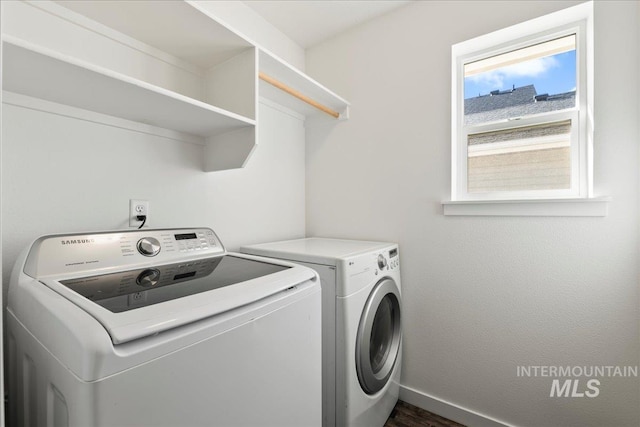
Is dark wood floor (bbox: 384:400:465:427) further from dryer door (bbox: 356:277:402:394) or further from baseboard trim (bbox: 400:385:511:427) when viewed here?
dryer door (bbox: 356:277:402:394)

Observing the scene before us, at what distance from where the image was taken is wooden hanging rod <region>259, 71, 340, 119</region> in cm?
159

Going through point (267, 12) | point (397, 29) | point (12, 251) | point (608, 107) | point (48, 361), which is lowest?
point (48, 361)

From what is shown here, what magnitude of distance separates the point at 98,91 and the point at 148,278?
68 cm

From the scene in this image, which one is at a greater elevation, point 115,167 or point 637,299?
point 115,167

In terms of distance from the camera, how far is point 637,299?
126 cm

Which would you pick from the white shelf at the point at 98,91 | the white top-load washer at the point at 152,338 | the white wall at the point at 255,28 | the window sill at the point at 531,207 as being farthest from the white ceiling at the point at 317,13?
the white top-load washer at the point at 152,338

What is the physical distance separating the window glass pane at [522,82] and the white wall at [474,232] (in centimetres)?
19

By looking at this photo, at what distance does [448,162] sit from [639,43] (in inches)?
34.8

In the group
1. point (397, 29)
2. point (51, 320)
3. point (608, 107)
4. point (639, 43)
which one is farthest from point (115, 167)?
point (639, 43)

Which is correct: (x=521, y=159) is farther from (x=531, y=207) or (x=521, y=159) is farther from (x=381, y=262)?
(x=381, y=262)

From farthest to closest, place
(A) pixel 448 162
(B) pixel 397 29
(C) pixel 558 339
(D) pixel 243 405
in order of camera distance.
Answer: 1. (B) pixel 397 29
2. (A) pixel 448 162
3. (C) pixel 558 339
4. (D) pixel 243 405

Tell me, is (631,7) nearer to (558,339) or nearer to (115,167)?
(558,339)

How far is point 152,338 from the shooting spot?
0.58 m

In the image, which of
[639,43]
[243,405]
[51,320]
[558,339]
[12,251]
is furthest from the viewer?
[558,339]
